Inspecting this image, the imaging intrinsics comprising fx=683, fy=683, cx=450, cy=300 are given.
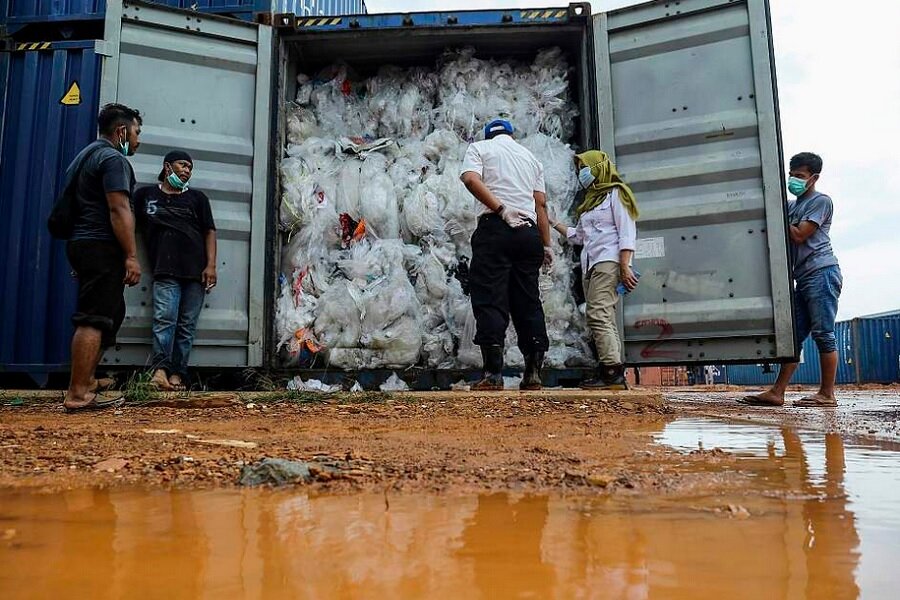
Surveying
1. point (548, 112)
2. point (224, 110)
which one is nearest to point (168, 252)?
Result: point (224, 110)

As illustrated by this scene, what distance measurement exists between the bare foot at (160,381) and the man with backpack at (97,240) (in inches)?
13.9

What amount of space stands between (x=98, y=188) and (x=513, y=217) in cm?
211

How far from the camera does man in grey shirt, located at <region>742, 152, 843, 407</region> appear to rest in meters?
4.09

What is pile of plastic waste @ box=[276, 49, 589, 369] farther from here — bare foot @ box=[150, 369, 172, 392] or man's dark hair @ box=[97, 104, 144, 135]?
man's dark hair @ box=[97, 104, 144, 135]

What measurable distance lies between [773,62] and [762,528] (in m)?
3.63

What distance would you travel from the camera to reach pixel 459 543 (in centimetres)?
93

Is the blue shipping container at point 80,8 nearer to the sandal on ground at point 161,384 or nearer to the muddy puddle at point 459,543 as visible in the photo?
the sandal on ground at point 161,384

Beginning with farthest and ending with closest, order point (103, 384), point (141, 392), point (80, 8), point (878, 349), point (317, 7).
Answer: point (878, 349) < point (317, 7) < point (80, 8) < point (103, 384) < point (141, 392)

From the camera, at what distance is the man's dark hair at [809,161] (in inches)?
169

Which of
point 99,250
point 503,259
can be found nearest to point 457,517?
point 503,259

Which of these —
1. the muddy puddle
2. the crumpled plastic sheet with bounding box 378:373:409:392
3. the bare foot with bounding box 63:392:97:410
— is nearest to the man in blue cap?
the crumpled plastic sheet with bounding box 378:373:409:392

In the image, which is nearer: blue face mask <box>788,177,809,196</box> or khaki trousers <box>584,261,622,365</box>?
khaki trousers <box>584,261,622,365</box>

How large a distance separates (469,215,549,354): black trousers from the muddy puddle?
2361 mm

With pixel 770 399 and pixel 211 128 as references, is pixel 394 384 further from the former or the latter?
pixel 770 399
